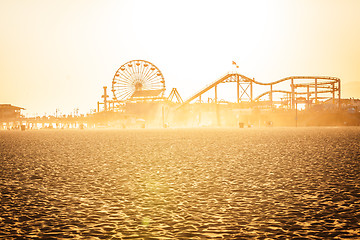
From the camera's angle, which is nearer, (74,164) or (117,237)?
(117,237)

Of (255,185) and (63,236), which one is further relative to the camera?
(255,185)

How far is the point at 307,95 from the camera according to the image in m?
109

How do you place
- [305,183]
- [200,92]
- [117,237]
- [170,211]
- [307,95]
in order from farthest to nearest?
1. [307,95]
2. [200,92]
3. [305,183]
4. [170,211]
5. [117,237]

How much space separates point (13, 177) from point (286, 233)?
652 centimetres

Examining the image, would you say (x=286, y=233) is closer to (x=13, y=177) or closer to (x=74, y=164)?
(x=13, y=177)

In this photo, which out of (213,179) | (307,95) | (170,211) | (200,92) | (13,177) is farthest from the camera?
(307,95)

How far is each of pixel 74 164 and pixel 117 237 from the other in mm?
7818

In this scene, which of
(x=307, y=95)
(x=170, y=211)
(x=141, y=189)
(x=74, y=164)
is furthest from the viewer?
(x=307, y=95)

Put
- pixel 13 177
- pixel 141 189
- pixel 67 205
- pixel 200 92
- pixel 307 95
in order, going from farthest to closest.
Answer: pixel 307 95
pixel 200 92
pixel 13 177
pixel 141 189
pixel 67 205

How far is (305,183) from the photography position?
24.5ft

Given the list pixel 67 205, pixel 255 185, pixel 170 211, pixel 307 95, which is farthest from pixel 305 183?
pixel 307 95

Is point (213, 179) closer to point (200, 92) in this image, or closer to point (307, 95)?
point (200, 92)

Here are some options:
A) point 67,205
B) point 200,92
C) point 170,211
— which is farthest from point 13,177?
point 200,92

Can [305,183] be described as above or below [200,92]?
below
